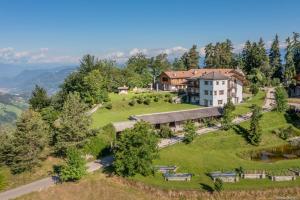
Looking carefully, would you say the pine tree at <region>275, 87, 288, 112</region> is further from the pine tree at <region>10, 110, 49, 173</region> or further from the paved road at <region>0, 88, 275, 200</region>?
the pine tree at <region>10, 110, 49, 173</region>

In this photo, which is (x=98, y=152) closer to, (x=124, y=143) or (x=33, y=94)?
(x=124, y=143)

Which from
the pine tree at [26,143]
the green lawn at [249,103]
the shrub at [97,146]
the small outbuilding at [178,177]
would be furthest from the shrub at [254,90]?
the pine tree at [26,143]

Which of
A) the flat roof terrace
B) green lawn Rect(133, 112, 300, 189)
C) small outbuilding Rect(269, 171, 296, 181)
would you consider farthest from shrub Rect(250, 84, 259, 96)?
small outbuilding Rect(269, 171, 296, 181)

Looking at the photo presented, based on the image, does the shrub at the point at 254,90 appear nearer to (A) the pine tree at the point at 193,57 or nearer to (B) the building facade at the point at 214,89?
(B) the building facade at the point at 214,89

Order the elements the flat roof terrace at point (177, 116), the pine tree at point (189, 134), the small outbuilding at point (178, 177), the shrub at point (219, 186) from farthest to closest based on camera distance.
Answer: the flat roof terrace at point (177, 116), the pine tree at point (189, 134), the small outbuilding at point (178, 177), the shrub at point (219, 186)

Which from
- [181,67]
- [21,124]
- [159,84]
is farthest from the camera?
[181,67]

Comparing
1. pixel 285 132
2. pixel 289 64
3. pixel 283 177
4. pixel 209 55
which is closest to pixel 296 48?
pixel 289 64

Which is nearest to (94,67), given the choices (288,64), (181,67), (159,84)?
(159,84)
